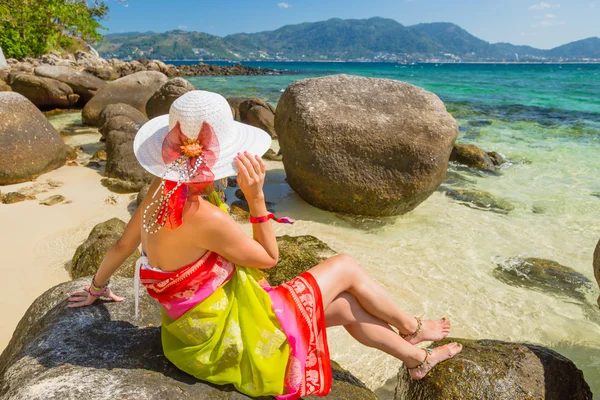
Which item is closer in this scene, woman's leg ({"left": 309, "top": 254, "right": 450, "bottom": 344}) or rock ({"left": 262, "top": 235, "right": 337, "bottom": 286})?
woman's leg ({"left": 309, "top": 254, "right": 450, "bottom": 344})

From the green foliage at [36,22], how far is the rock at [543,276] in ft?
80.6

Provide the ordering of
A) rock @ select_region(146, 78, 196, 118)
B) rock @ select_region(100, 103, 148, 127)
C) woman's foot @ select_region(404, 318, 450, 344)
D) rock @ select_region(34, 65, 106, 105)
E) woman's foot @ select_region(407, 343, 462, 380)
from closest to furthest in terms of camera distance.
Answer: woman's foot @ select_region(407, 343, 462, 380), woman's foot @ select_region(404, 318, 450, 344), rock @ select_region(100, 103, 148, 127), rock @ select_region(146, 78, 196, 118), rock @ select_region(34, 65, 106, 105)

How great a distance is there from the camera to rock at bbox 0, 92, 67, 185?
281 inches

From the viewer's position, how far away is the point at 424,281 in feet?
15.7

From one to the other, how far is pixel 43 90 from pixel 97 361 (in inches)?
572

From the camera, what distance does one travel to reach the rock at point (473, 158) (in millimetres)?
9117

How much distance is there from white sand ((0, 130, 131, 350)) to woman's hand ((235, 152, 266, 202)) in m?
2.79

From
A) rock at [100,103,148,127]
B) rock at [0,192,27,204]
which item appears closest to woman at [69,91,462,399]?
rock at [0,192,27,204]

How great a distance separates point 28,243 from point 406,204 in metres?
4.69

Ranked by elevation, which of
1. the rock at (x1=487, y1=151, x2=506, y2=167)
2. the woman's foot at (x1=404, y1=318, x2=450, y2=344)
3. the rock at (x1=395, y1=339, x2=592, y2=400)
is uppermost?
the woman's foot at (x1=404, y1=318, x2=450, y2=344)

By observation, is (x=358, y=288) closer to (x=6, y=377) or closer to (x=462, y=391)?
(x=462, y=391)

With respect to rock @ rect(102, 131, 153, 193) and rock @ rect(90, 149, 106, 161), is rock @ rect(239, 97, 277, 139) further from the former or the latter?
rock @ rect(102, 131, 153, 193)

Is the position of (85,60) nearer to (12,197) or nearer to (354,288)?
(12,197)

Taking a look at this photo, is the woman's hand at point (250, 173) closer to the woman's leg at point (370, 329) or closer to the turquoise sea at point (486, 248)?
the woman's leg at point (370, 329)
